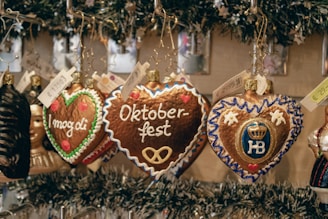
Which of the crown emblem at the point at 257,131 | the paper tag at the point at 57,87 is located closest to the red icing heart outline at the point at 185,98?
the crown emblem at the point at 257,131

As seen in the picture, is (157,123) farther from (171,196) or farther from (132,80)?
(171,196)

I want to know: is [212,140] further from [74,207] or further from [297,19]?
[74,207]

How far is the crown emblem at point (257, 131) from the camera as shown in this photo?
965mm

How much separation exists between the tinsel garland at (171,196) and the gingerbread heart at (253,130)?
14cm

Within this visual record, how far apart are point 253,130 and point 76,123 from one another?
0.36 m

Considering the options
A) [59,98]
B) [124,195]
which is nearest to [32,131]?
[59,98]

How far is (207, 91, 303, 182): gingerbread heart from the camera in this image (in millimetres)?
972

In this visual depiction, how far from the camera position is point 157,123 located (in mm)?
1006

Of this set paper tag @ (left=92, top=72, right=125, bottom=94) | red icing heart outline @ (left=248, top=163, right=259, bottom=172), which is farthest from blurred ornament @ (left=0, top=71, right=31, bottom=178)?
red icing heart outline @ (left=248, top=163, right=259, bottom=172)

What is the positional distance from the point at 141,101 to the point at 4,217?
16.8 inches

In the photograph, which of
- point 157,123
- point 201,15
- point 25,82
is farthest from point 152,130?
point 25,82

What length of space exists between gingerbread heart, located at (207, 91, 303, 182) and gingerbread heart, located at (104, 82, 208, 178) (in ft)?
0.13

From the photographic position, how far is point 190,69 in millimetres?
1305

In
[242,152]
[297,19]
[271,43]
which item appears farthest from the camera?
[271,43]
